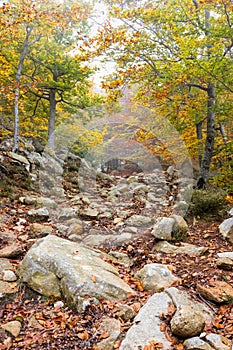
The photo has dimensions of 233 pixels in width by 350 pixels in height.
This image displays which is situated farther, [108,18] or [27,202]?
[108,18]

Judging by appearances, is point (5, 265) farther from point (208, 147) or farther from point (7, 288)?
point (208, 147)

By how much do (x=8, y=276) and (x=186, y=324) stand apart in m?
2.34

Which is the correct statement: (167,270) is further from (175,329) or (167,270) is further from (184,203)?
(184,203)

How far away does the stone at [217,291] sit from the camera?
3.05m

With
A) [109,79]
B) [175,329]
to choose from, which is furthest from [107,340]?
[109,79]

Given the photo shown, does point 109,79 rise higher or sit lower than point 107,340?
higher

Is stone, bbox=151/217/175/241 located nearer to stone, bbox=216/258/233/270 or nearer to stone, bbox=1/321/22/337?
stone, bbox=216/258/233/270

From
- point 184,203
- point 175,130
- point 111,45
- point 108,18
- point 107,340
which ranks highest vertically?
point 108,18

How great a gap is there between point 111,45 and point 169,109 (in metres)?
2.92

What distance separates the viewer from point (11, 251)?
3.97m

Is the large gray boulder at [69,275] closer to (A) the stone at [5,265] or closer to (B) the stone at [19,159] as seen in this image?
(A) the stone at [5,265]

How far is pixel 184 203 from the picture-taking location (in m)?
6.61

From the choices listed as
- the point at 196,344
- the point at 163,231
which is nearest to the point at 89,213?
the point at 163,231

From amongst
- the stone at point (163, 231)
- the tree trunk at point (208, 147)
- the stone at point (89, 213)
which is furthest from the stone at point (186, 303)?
the tree trunk at point (208, 147)
